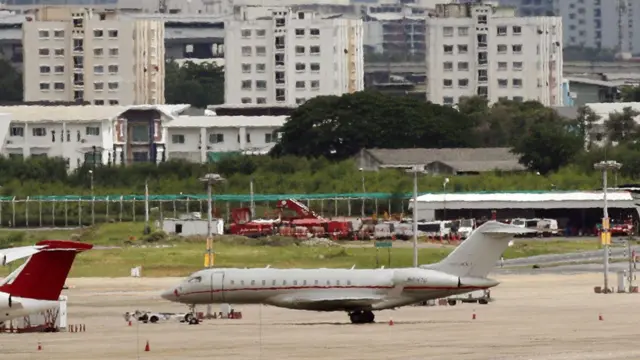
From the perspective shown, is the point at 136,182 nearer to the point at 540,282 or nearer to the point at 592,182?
the point at 592,182

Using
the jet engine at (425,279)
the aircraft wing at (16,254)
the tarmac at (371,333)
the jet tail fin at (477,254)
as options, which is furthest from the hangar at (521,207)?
the aircraft wing at (16,254)

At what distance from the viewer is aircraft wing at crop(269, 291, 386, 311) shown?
89.0m

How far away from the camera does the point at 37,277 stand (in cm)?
7156

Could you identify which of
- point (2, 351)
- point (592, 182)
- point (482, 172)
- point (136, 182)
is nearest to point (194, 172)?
point (136, 182)

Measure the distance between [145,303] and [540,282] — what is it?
23.6 m

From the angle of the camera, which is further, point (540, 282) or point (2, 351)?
point (540, 282)

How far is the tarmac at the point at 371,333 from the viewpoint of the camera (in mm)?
74188

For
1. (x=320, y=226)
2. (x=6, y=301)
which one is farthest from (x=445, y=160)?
(x=6, y=301)

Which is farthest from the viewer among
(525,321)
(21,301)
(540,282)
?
(540,282)

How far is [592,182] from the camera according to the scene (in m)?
177

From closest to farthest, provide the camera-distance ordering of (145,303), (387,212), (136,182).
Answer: (145,303)
(387,212)
(136,182)

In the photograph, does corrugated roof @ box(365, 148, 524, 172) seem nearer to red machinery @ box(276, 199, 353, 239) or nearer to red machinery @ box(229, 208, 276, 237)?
red machinery @ box(276, 199, 353, 239)

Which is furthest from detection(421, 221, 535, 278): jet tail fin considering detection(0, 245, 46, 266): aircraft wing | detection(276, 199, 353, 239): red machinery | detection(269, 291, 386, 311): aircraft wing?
detection(276, 199, 353, 239): red machinery

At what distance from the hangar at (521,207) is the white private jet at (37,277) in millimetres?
92140
